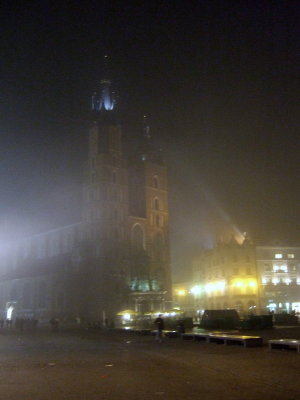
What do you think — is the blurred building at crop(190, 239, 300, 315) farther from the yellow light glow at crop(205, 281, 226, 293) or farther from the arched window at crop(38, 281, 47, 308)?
the arched window at crop(38, 281, 47, 308)

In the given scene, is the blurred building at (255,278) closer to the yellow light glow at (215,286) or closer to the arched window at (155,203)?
the yellow light glow at (215,286)

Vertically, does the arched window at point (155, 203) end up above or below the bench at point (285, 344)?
above

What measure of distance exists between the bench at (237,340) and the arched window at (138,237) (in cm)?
6445

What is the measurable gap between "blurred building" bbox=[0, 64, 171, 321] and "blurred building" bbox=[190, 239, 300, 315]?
10552mm

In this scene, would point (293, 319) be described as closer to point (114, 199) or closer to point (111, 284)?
point (111, 284)

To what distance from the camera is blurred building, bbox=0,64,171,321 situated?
8038 cm

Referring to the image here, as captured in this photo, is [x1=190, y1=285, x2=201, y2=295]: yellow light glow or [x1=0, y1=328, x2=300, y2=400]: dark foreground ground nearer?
[x1=0, y1=328, x2=300, y2=400]: dark foreground ground

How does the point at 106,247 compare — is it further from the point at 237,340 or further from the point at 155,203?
the point at 237,340

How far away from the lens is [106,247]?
8238 centimetres

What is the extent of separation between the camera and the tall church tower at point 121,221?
80562mm

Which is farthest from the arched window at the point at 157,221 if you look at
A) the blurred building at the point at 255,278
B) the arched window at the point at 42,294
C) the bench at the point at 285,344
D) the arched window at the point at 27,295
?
the bench at the point at 285,344

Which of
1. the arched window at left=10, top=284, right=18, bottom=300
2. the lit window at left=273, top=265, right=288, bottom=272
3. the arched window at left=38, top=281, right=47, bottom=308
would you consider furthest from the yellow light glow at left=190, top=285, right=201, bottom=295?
the arched window at left=10, top=284, right=18, bottom=300

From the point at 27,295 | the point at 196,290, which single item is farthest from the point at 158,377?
the point at 196,290

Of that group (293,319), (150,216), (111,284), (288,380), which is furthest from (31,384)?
(150,216)
